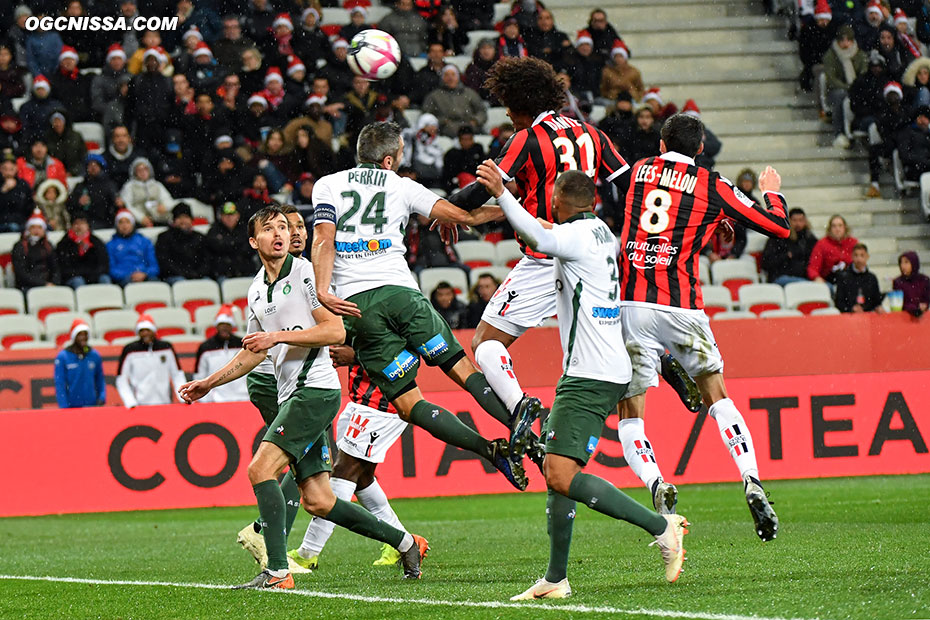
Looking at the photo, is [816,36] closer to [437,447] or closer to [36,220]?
[437,447]

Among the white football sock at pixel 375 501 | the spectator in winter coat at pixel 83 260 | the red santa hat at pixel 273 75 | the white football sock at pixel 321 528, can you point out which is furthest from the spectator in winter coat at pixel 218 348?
the white football sock at pixel 321 528

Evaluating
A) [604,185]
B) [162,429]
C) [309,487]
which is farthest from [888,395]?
[309,487]

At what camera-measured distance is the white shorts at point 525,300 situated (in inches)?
344

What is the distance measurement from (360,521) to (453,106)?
12.6 m

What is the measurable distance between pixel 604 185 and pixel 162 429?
22.5 feet

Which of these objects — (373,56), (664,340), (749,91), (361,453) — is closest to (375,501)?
(361,453)

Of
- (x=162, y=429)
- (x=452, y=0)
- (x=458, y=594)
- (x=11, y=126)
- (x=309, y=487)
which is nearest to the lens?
(x=458, y=594)

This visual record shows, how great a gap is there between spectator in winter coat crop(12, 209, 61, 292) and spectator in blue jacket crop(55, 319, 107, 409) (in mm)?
2210

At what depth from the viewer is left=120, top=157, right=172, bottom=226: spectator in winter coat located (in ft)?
61.0

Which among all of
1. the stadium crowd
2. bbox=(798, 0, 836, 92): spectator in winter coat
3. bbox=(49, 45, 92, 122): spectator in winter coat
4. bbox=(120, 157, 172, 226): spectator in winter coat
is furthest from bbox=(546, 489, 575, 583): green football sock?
bbox=(798, 0, 836, 92): spectator in winter coat

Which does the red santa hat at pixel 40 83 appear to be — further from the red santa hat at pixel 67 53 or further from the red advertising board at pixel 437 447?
the red advertising board at pixel 437 447

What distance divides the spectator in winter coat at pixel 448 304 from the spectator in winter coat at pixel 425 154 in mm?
2682

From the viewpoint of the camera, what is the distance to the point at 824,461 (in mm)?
14820

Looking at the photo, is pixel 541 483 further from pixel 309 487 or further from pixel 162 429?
pixel 309 487
